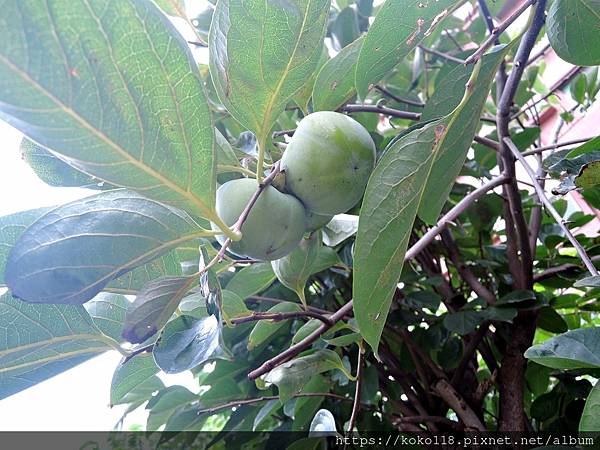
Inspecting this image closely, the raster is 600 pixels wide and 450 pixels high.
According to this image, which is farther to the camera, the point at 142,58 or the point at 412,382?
the point at 412,382

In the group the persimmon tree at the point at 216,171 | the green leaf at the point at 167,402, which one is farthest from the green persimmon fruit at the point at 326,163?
the green leaf at the point at 167,402

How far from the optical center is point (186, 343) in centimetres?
38

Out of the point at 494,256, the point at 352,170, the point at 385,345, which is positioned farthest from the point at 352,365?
the point at 352,170

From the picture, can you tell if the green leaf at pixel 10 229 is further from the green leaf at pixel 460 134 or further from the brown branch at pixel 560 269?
the brown branch at pixel 560 269

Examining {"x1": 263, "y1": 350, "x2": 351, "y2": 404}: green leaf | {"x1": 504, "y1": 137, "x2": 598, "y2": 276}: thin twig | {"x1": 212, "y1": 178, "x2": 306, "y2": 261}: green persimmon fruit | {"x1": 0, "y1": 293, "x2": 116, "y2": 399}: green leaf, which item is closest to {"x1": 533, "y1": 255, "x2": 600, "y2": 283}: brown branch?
{"x1": 504, "y1": 137, "x2": 598, "y2": 276}: thin twig

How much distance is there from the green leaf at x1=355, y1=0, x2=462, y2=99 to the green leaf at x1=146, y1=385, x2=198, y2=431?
2.02 feet

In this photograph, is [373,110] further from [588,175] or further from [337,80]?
[588,175]

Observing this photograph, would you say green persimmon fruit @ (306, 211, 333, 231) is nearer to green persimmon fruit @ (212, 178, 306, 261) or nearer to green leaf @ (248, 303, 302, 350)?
green persimmon fruit @ (212, 178, 306, 261)

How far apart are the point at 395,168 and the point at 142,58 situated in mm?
171

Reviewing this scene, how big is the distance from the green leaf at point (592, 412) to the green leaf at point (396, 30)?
0.29m

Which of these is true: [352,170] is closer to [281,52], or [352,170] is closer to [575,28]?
[281,52]

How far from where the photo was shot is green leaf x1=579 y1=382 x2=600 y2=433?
377 millimetres

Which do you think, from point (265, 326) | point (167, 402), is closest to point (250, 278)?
point (265, 326)

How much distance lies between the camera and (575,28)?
409 millimetres
